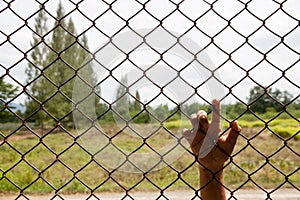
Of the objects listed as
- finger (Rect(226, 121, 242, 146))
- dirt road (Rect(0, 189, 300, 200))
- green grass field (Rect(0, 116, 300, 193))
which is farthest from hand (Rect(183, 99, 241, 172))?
dirt road (Rect(0, 189, 300, 200))

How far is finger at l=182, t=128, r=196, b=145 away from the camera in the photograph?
1688 millimetres

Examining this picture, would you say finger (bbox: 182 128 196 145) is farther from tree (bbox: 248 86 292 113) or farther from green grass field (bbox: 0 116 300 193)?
green grass field (bbox: 0 116 300 193)

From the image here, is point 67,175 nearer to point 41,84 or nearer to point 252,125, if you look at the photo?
point 41,84

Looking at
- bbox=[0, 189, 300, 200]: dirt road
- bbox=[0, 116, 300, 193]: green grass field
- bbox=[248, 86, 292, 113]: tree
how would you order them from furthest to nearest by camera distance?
1. bbox=[0, 116, 300, 193]: green grass field
2. bbox=[0, 189, 300, 200]: dirt road
3. bbox=[248, 86, 292, 113]: tree

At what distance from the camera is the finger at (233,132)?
1.61 meters

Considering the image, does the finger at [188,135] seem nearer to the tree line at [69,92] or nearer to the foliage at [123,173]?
the tree line at [69,92]

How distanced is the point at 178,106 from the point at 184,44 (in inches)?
9.8

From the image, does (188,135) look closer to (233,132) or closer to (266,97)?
(233,132)

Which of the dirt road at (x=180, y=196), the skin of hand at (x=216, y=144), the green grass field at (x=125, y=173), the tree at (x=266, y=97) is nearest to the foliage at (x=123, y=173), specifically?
the green grass field at (x=125, y=173)

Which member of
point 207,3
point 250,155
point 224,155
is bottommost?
point 224,155

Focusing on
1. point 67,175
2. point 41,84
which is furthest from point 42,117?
point 67,175

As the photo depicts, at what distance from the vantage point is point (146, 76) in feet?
5.22

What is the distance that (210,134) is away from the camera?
169cm

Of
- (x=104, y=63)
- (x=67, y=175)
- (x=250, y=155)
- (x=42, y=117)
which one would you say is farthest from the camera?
(x=42, y=117)
